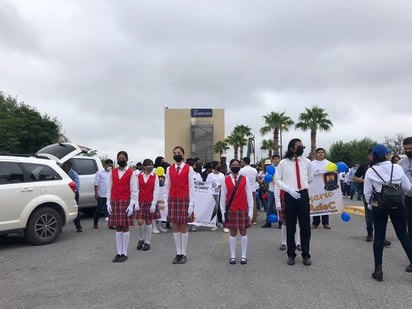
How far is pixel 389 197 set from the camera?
495 cm

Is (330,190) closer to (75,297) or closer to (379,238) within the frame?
(379,238)

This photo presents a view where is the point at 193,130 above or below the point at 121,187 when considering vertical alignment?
above

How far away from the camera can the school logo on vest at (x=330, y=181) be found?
27.5 feet

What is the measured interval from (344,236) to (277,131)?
34.8 metres

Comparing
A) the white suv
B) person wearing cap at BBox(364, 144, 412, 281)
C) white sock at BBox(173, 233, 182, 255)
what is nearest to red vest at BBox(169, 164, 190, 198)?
white sock at BBox(173, 233, 182, 255)

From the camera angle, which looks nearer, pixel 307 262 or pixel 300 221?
pixel 307 262

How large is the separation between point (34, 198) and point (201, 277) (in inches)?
177

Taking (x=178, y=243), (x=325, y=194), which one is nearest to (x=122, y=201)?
(x=178, y=243)

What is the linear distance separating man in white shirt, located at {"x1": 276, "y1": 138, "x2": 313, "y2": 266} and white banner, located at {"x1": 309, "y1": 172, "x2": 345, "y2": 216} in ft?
8.20

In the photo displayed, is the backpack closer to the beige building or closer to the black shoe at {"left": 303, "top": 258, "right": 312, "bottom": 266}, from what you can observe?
the black shoe at {"left": 303, "top": 258, "right": 312, "bottom": 266}

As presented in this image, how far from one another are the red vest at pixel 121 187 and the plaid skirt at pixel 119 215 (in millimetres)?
91

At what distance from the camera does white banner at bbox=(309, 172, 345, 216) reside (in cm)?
840

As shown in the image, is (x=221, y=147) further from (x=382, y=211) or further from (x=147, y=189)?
(x=382, y=211)

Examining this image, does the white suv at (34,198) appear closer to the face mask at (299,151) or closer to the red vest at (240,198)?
the red vest at (240,198)
